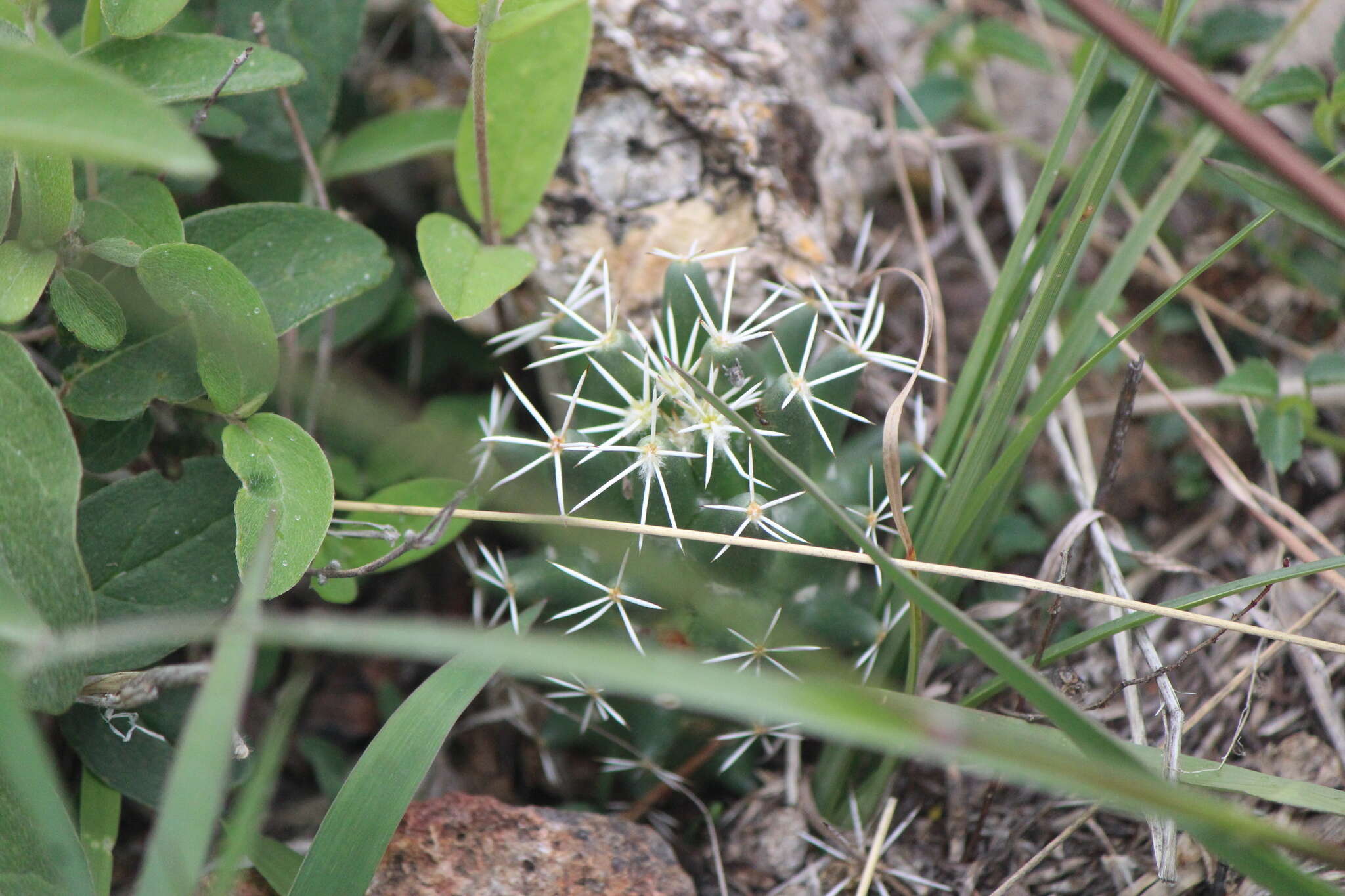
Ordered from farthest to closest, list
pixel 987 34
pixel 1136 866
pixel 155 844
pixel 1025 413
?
pixel 987 34
pixel 1025 413
pixel 1136 866
pixel 155 844

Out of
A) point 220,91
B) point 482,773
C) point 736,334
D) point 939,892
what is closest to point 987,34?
point 736,334

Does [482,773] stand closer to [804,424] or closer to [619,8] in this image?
[804,424]

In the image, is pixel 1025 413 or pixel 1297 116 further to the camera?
pixel 1297 116

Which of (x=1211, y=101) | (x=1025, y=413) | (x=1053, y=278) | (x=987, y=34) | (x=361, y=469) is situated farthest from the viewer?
(x=987, y=34)

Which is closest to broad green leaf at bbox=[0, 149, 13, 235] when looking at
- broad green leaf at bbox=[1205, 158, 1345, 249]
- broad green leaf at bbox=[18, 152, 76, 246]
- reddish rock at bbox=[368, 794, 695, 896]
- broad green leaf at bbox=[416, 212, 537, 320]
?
broad green leaf at bbox=[18, 152, 76, 246]

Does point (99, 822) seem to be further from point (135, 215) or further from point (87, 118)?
point (87, 118)

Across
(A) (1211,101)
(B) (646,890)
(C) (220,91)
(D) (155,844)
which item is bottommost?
(B) (646,890)
